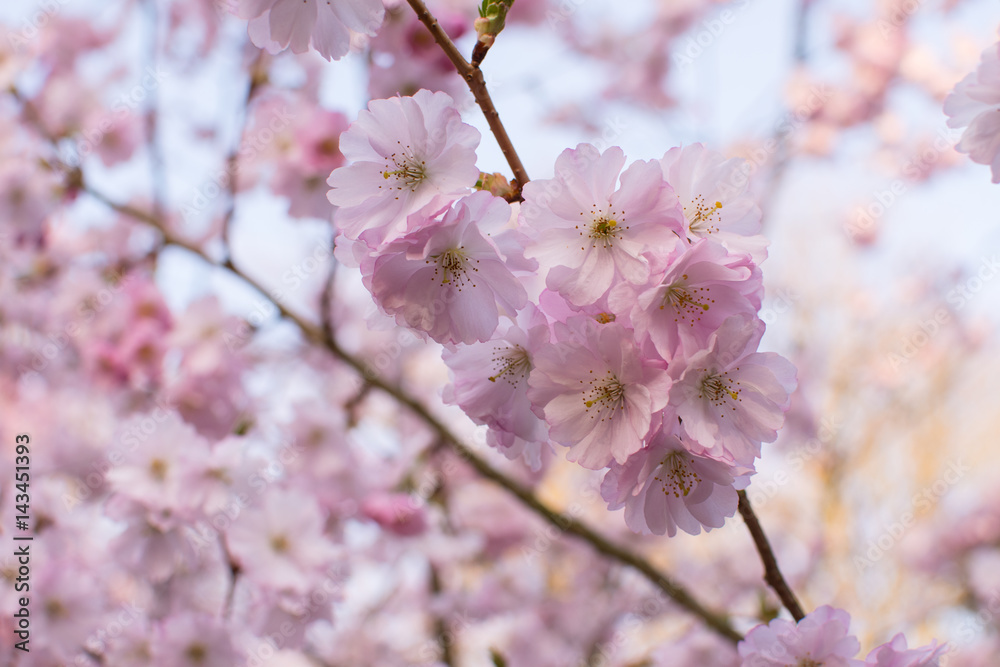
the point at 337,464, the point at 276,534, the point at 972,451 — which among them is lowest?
the point at 276,534

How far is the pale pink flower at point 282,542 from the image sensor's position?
1.48 metres

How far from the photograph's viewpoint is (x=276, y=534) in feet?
5.04

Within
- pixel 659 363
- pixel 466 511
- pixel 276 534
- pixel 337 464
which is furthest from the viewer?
pixel 466 511

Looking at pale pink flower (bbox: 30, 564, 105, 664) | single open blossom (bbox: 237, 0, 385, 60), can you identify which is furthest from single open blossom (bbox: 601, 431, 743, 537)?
pale pink flower (bbox: 30, 564, 105, 664)

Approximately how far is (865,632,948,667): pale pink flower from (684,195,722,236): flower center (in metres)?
0.51

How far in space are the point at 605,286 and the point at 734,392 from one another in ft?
0.58

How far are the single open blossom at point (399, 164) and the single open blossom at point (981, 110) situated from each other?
1.80 ft

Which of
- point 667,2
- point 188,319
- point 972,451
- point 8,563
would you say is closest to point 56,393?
point 188,319

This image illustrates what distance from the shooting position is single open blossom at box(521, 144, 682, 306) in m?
0.68

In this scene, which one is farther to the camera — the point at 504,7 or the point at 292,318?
the point at 292,318

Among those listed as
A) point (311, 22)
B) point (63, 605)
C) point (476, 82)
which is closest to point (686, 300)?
point (476, 82)

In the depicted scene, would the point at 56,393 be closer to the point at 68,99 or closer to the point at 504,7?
the point at 68,99

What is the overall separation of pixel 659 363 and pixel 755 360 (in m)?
0.11

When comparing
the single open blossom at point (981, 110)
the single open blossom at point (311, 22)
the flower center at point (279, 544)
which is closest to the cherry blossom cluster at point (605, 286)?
the single open blossom at point (311, 22)
